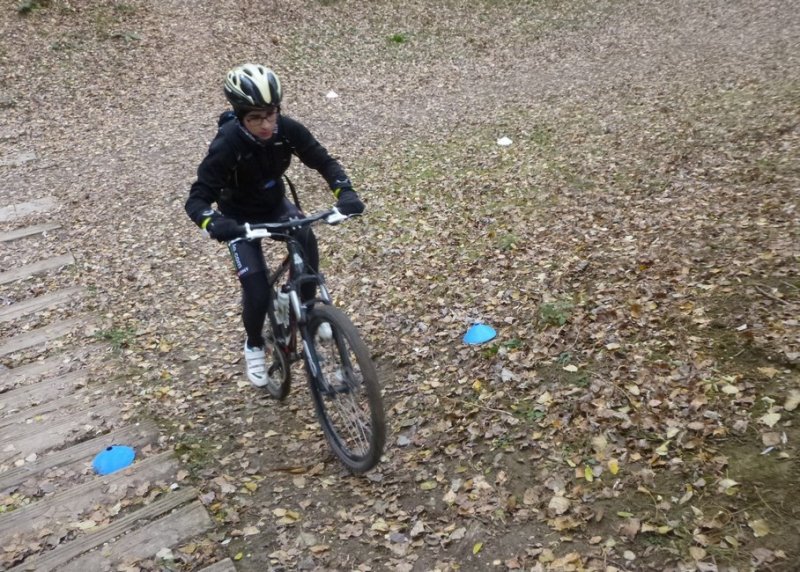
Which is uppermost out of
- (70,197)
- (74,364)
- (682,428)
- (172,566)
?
(70,197)

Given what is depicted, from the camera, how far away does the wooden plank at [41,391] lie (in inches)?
222

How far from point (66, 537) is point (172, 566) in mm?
876

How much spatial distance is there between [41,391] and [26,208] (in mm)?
5928

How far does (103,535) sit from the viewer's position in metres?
3.91

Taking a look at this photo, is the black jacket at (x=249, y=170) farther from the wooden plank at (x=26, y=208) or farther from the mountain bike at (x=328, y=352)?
the wooden plank at (x=26, y=208)

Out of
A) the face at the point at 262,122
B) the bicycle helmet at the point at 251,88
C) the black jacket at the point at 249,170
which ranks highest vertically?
the bicycle helmet at the point at 251,88

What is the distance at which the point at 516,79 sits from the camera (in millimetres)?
→ 15180

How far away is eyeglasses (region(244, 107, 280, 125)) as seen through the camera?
13.9 feet

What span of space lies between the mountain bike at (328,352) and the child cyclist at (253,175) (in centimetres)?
14

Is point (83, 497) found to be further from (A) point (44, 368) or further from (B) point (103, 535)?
(A) point (44, 368)

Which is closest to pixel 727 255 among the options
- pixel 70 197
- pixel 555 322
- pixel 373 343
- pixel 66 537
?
pixel 555 322

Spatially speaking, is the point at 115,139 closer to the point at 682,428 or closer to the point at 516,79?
the point at 516,79

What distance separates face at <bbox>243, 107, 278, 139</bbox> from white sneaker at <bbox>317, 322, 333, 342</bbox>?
1.45 meters

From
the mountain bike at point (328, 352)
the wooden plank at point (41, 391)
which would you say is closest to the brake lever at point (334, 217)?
the mountain bike at point (328, 352)
